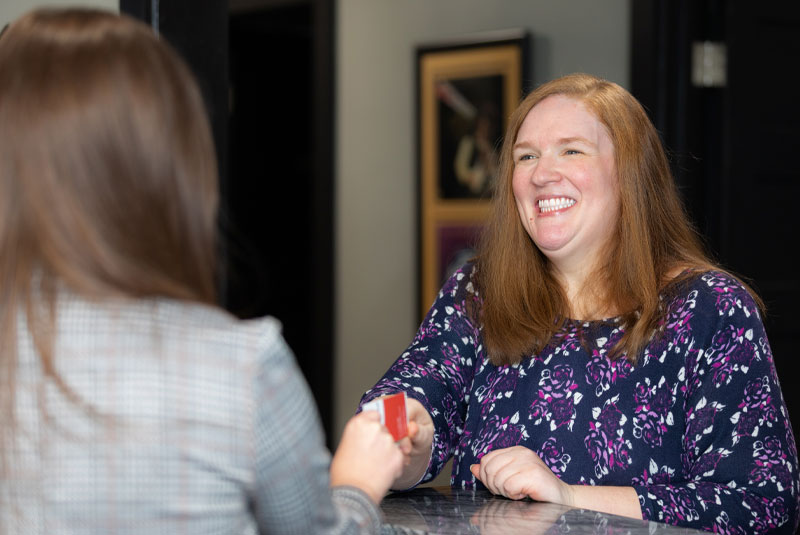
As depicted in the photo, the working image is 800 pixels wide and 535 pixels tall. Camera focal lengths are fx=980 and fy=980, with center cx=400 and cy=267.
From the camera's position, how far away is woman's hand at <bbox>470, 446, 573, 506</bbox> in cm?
171

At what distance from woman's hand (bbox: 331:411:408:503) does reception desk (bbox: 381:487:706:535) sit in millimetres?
236

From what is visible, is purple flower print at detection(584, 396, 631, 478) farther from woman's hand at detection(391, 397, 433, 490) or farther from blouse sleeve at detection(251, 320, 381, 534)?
blouse sleeve at detection(251, 320, 381, 534)

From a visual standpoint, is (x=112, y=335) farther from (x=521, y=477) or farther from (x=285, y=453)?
(x=521, y=477)

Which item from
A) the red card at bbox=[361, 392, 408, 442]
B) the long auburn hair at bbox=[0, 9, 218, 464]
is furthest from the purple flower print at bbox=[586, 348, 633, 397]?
the long auburn hair at bbox=[0, 9, 218, 464]

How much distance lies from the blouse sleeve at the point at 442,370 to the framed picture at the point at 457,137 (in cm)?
217

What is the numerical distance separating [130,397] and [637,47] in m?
3.01

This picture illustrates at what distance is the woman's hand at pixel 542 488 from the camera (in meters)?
1.72

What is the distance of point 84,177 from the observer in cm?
99

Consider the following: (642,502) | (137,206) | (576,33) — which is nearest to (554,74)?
(576,33)

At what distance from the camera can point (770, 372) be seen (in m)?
1.84

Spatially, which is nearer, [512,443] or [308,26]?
[512,443]

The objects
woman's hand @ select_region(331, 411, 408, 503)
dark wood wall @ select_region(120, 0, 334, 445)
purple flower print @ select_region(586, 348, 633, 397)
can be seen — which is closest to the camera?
woman's hand @ select_region(331, 411, 408, 503)

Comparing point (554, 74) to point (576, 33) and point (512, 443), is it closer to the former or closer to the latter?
point (576, 33)

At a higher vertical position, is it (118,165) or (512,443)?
(118,165)
